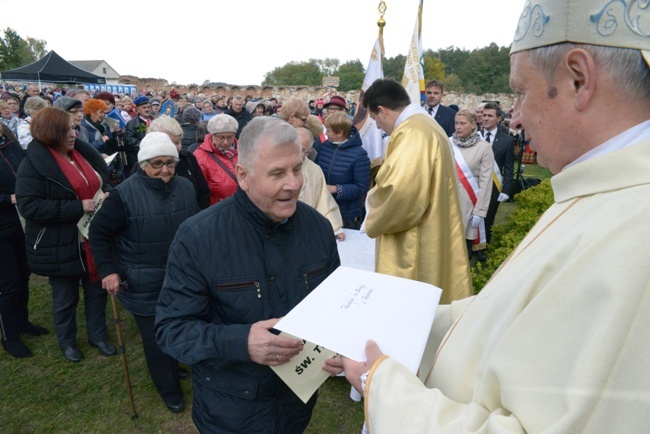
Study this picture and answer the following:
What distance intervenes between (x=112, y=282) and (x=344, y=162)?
2.67 m

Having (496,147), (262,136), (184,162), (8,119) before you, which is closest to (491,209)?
(496,147)

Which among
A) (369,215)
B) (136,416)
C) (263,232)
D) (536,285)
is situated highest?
(536,285)

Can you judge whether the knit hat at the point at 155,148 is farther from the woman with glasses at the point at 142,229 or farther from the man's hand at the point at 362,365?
the man's hand at the point at 362,365

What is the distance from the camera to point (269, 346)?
1494 mm

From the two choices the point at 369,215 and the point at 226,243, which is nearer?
the point at 226,243

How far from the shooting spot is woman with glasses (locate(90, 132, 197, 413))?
287 cm

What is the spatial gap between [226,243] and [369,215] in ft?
5.02

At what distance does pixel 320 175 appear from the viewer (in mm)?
3881

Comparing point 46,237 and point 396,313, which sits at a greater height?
point 396,313

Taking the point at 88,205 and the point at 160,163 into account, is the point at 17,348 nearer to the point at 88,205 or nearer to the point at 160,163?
the point at 88,205

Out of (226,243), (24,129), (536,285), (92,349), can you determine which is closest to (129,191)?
(226,243)

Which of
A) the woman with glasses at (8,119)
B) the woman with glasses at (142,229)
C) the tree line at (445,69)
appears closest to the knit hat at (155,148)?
A: the woman with glasses at (142,229)

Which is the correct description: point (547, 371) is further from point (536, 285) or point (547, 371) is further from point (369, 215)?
point (369, 215)

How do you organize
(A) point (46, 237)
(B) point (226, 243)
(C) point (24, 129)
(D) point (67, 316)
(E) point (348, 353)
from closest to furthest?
(E) point (348, 353) < (B) point (226, 243) < (A) point (46, 237) < (D) point (67, 316) < (C) point (24, 129)
